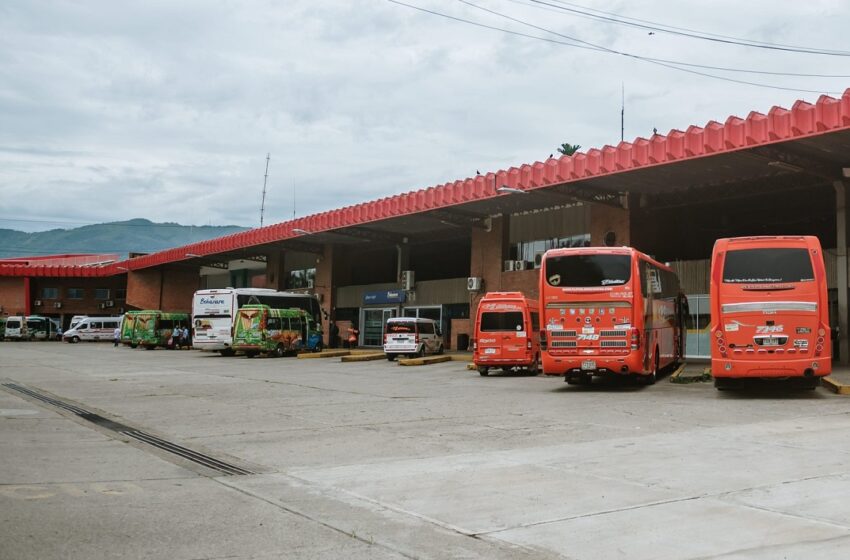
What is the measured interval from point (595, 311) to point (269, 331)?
24.1m

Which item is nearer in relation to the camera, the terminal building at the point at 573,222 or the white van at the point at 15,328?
the terminal building at the point at 573,222

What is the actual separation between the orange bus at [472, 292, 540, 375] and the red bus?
6357 mm

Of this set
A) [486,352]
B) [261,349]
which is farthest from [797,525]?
[261,349]

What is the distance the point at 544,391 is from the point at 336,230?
2678cm

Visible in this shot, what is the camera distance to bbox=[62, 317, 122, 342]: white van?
70312 mm

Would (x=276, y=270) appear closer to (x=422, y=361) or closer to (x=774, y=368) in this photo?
(x=422, y=361)

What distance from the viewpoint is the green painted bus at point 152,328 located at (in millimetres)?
54500

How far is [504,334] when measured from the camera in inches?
1043

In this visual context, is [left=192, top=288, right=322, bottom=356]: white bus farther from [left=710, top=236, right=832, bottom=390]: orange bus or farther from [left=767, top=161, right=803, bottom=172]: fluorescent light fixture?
[left=710, top=236, right=832, bottom=390]: orange bus

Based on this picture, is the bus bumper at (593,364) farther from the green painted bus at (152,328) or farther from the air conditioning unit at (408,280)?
the green painted bus at (152,328)

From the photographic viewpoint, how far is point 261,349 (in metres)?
40.0

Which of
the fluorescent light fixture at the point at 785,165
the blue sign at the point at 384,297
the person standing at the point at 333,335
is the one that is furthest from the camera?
the person standing at the point at 333,335

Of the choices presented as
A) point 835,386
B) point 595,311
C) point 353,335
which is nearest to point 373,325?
point 353,335

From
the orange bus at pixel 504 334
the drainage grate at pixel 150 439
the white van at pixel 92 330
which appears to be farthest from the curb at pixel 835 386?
the white van at pixel 92 330
